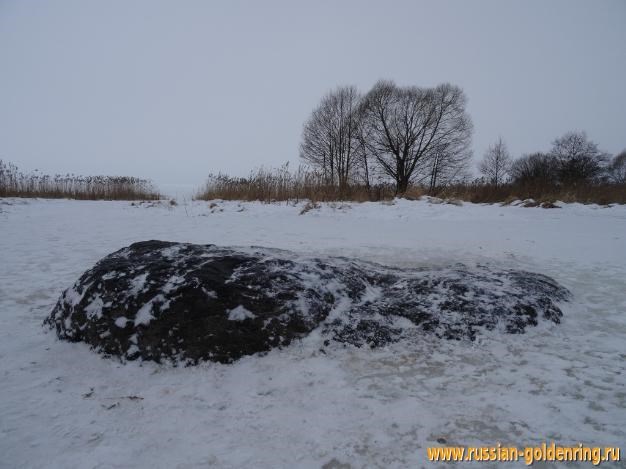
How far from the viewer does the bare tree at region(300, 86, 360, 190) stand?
2136cm

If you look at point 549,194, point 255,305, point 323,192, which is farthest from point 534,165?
point 255,305

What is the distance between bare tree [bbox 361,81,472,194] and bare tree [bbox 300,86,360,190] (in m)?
1.26

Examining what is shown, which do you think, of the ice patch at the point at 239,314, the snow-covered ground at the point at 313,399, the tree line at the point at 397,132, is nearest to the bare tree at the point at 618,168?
the tree line at the point at 397,132

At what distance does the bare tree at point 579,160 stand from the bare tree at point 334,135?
65.1ft

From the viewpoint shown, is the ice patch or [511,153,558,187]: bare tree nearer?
the ice patch

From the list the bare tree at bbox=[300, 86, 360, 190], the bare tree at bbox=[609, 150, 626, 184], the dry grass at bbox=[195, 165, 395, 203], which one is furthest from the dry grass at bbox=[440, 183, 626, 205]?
the bare tree at bbox=[609, 150, 626, 184]

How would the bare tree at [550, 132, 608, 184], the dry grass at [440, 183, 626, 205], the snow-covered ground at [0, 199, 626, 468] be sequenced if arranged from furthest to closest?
the bare tree at [550, 132, 608, 184]
the dry grass at [440, 183, 626, 205]
the snow-covered ground at [0, 199, 626, 468]

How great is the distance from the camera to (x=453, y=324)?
1788 millimetres

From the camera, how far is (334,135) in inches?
886

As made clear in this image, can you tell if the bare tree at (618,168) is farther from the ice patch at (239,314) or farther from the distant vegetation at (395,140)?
the ice patch at (239,314)

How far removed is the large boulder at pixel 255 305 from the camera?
5.19 ft

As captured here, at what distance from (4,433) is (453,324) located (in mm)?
1919

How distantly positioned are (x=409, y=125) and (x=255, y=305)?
20.4m

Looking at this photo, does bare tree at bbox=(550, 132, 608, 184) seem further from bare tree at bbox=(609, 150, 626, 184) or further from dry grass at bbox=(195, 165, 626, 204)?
dry grass at bbox=(195, 165, 626, 204)
